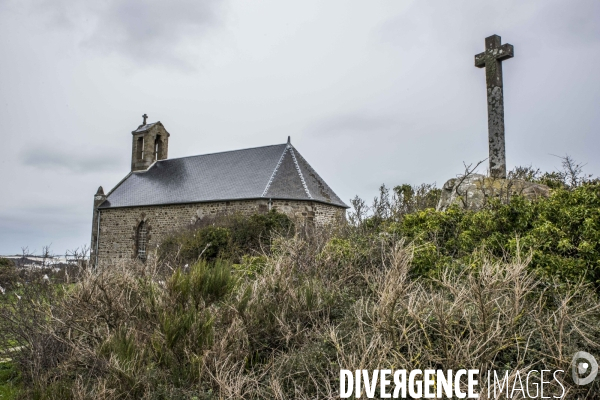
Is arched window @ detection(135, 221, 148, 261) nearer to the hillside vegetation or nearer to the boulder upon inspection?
the hillside vegetation

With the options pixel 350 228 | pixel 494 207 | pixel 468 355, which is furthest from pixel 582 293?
pixel 350 228

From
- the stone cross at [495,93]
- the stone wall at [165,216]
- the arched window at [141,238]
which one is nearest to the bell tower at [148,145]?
the stone wall at [165,216]

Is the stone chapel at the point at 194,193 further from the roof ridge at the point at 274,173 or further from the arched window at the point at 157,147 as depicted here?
the arched window at the point at 157,147

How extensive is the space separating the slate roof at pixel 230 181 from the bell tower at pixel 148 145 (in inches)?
59.0

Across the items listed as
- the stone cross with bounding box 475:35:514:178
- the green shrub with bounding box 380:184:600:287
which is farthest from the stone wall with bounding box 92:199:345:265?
the green shrub with bounding box 380:184:600:287

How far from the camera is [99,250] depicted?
25719mm

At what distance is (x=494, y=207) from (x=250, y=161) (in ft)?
60.1

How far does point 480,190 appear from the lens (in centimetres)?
676

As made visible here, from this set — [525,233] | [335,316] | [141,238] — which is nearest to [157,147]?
[141,238]

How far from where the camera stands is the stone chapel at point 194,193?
20.5 meters

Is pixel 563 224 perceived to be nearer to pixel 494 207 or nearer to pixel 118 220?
pixel 494 207

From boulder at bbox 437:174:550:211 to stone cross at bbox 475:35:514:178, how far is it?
544 millimetres

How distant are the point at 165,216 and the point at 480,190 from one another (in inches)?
739

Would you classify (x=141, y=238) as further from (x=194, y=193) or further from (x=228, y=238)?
(x=228, y=238)
